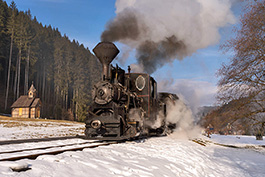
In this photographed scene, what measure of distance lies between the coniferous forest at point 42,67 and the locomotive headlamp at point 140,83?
1320 inches

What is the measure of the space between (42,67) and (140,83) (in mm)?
54662

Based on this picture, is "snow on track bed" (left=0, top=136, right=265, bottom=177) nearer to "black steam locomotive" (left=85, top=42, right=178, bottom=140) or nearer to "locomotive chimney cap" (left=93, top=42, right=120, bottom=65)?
"black steam locomotive" (left=85, top=42, right=178, bottom=140)

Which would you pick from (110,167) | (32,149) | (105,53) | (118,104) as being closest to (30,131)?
(118,104)

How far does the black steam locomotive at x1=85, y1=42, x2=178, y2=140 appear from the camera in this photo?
891cm

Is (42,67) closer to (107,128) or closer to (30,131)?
(30,131)

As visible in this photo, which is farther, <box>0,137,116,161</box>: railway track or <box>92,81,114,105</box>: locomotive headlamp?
<box>92,81,114,105</box>: locomotive headlamp

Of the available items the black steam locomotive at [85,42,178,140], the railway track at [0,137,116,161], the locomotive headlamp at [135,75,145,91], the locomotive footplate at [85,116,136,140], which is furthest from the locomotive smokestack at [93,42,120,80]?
the railway track at [0,137,116,161]

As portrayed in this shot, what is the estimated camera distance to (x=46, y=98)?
57688mm

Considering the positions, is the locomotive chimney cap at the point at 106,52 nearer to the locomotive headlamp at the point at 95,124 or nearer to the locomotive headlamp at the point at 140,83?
the locomotive headlamp at the point at 140,83

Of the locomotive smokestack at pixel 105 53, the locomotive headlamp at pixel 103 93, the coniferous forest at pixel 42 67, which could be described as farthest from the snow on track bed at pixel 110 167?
the coniferous forest at pixel 42 67

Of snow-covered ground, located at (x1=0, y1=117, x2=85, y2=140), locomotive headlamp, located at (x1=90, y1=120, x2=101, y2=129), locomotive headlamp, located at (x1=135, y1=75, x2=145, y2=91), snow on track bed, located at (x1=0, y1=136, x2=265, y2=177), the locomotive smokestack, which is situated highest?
the locomotive smokestack

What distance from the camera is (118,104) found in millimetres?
9922

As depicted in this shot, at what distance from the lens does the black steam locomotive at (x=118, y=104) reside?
891 centimetres

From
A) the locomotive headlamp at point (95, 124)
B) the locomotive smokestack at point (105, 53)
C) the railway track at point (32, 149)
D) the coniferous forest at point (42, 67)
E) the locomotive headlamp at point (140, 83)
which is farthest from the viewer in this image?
Result: the coniferous forest at point (42, 67)
